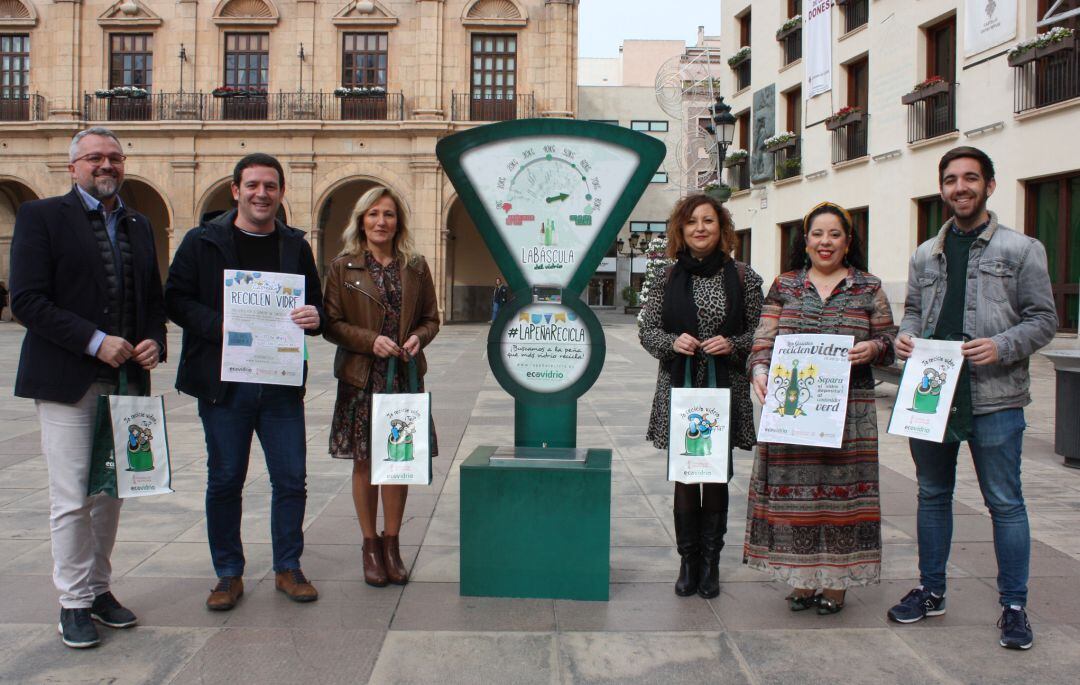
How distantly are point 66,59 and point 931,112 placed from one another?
26.9 meters

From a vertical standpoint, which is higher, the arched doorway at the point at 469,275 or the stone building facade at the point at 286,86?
the stone building facade at the point at 286,86

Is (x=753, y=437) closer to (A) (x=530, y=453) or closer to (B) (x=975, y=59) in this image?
(A) (x=530, y=453)

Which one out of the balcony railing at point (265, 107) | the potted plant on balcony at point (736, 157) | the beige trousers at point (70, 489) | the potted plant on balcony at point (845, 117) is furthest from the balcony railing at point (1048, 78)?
the balcony railing at point (265, 107)

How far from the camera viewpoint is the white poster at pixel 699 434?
12.5ft

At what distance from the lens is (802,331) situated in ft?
12.1

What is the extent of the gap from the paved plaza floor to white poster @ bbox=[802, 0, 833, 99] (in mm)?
17075

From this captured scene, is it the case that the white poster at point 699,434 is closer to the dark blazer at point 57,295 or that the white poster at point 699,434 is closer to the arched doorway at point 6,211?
the dark blazer at point 57,295

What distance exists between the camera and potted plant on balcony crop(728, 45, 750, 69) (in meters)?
26.0

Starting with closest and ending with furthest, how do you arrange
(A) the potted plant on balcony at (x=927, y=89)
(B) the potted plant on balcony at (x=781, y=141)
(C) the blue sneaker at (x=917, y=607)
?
(C) the blue sneaker at (x=917, y=607) → (A) the potted plant on balcony at (x=927, y=89) → (B) the potted plant on balcony at (x=781, y=141)

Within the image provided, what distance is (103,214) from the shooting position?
11.6ft

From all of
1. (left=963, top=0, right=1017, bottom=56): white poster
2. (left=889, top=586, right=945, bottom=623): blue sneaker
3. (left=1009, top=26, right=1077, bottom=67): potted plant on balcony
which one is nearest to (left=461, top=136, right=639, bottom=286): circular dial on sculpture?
(left=889, top=586, right=945, bottom=623): blue sneaker

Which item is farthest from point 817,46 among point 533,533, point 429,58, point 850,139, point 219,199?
point 219,199

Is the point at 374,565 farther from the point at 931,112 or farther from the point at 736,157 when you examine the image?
the point at 736,157

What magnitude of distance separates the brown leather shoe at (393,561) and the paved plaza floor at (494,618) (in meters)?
0.06
